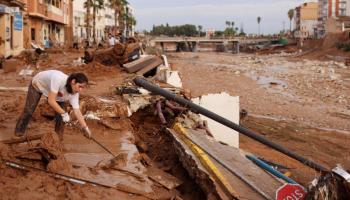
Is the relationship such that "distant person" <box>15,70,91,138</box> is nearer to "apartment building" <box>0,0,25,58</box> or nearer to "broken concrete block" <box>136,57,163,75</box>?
"broken concrete block" <box>136,57,163,75</box>

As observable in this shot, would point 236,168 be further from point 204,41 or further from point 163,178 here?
point 204,41

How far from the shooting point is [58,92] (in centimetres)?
642

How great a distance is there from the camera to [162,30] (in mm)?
152125

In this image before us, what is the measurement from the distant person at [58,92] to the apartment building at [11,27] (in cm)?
1873

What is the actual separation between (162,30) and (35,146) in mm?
148117

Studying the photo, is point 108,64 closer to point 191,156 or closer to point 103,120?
point 103,120

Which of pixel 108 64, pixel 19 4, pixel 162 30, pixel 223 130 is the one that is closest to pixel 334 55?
pixel 19 4

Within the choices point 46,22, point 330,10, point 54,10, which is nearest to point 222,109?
point 46,22

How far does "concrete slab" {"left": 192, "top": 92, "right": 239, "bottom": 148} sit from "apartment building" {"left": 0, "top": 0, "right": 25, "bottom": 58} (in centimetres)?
1576

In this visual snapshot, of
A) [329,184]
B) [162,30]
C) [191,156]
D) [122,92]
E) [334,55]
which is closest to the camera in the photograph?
[329,184]

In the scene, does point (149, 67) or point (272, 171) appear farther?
point (149, 67)

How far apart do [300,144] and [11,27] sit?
1990cm

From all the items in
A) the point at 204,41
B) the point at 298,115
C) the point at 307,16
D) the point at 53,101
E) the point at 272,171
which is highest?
the point at 307,16

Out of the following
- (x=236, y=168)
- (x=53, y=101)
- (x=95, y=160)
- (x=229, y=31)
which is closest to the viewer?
(x=53, y=101)
